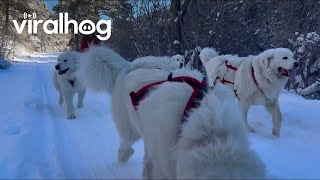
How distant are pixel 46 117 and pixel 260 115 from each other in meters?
3.84

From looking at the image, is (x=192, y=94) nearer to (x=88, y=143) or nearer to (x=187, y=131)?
(x=187, y=131)

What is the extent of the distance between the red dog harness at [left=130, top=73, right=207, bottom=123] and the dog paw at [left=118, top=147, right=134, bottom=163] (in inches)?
38.4

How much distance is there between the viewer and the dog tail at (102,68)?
3359mm

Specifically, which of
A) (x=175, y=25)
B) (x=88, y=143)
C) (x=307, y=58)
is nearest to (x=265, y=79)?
(x=88, y=143)

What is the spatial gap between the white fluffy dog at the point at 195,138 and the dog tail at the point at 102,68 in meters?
0.90

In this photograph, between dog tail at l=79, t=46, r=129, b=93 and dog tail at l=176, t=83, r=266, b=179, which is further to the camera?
dog tail at l=79, t=46, r=129, b=93

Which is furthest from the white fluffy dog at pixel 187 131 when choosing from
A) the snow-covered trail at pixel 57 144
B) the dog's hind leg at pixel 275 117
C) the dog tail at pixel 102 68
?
the dog's hind leg at pixel 275 117

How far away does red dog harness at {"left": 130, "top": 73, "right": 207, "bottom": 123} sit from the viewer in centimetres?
212

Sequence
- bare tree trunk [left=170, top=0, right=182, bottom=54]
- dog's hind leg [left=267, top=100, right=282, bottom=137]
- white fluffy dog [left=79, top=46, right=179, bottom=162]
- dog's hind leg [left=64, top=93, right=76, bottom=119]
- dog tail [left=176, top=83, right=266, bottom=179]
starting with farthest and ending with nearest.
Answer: bare tree trunk [left=170, top=0, right=182, bottom=54] < dog's hind leg [left=64, top=93, right=76, bottom=119] < dog's hind leg [left=267, top=100, right=282, bottom=137] < white fluffy dog [left=79, top=46, right=179, bottom=162] < dog tail [left=176, top=83, right=266, bottom=179]

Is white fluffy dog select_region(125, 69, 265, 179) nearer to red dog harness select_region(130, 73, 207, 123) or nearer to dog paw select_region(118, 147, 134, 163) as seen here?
red dog harness select_region(130, 73, 207, 123)

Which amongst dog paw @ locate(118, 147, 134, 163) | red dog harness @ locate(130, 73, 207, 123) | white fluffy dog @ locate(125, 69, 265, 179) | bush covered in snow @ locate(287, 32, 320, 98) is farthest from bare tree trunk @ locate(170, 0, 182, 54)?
white fluffy dog @ locate(125, 69, 265, 179)

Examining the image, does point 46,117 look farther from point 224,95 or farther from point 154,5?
point 154,5

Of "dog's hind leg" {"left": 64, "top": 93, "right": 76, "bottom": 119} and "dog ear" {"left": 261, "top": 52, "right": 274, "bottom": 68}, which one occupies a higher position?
"dog ear" {"left": 261, "top": 52, "right": 274, "bottom": 68}

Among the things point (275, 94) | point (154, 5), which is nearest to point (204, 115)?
point (275, 94)
